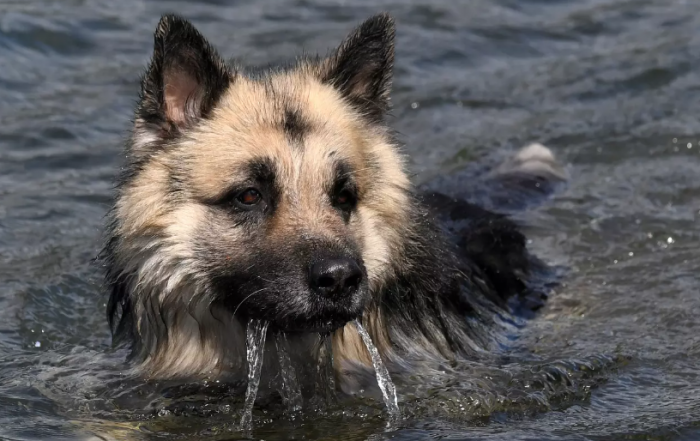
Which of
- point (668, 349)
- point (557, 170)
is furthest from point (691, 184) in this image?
point (668, 349)

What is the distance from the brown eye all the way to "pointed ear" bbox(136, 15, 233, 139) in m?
0.51

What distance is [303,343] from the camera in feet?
19.4

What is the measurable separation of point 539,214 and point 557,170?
0.73 metres

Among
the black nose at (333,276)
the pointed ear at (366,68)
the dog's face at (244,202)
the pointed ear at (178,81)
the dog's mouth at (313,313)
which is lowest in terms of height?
the dog's mouth at (313,313)

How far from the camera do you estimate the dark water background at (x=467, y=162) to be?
585cm

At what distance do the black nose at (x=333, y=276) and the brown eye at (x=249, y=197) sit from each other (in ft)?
1.67

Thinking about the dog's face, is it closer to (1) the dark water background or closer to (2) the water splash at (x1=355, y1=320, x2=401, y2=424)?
(2) the water splash at (x1=355, y1=320, x2=401, y2=424)

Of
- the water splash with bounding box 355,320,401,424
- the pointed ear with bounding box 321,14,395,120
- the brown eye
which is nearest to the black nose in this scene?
the brown eye

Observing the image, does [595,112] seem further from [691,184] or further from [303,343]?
[303,343]

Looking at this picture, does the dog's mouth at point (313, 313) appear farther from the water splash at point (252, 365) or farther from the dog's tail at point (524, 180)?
the dog's tail at point (524, 180)

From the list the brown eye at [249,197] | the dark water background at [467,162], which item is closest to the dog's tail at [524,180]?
the dark water background at [467,162]

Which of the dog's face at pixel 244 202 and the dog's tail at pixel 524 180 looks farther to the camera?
the dog's tail at pixel 524 180

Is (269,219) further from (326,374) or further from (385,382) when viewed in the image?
(385,382)

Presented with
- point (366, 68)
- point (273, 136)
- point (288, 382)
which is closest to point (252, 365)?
point (288, 382)
